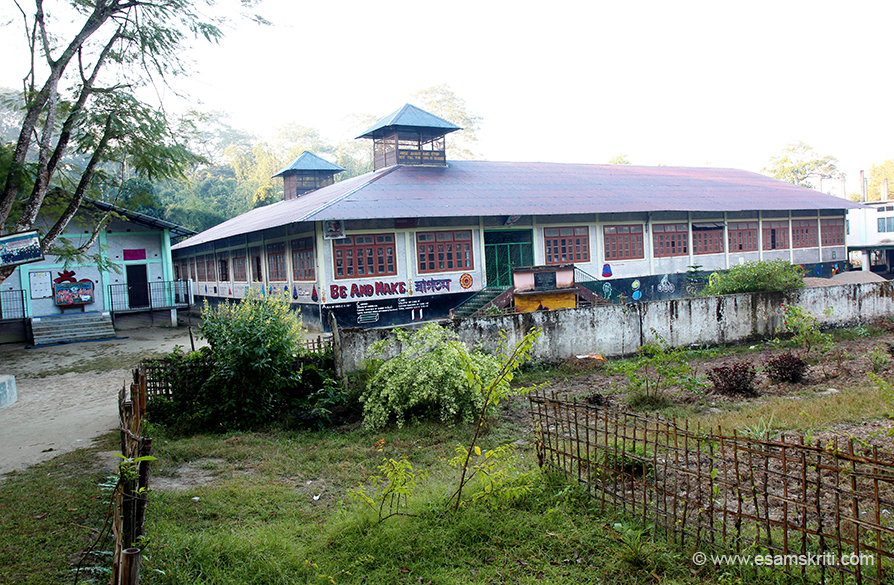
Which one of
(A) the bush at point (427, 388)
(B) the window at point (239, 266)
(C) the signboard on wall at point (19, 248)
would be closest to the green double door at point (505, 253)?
(B) the window at point (239, 266)

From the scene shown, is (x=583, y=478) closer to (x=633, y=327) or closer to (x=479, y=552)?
(x=479, y=552)

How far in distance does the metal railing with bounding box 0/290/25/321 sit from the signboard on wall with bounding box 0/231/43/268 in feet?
50.0

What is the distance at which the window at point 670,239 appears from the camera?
21.9 meters

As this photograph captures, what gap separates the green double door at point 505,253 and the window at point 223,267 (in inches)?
483

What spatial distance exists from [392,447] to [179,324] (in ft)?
59.2

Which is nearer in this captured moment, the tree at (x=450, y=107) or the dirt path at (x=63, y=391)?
the dirt path at (x=63, y=391)

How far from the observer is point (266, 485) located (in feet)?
18.7

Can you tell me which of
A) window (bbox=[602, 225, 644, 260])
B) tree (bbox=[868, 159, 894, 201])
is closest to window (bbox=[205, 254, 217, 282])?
window (bbox=[602, 225, 644, 260])

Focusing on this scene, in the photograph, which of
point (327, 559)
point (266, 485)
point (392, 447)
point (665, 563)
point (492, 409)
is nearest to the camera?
point (665, 563)

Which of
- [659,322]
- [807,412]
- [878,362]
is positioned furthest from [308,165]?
[807,412]

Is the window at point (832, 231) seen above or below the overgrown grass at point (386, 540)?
above

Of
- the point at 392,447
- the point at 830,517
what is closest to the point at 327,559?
the point at 392,447

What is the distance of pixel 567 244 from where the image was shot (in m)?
20.5

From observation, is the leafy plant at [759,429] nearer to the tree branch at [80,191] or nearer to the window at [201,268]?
the tree branch at [80,191]
